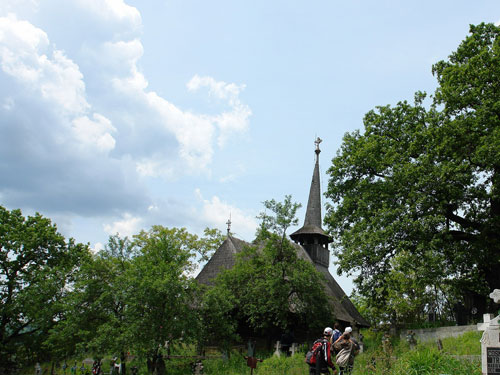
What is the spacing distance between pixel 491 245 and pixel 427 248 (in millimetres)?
3294

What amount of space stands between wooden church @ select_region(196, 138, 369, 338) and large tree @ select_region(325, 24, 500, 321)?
7.52m

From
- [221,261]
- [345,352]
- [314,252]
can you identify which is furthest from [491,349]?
[314,252]

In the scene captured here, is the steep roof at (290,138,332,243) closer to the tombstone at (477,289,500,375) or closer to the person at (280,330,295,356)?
the person at (280,330,295,356)

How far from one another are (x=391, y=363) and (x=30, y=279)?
85.5 feet

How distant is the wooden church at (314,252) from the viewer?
30781 millimetres

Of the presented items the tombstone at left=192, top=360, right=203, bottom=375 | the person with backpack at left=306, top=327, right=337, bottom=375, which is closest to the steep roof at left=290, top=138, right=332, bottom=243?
the tombstone at left=192, top=360, right=203, bottom=375

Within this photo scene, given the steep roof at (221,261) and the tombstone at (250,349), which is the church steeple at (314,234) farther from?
A: the tombstone at (250,349)

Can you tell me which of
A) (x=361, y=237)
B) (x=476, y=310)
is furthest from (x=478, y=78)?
(x=476, y=310)

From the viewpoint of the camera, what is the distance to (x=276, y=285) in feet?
77.6

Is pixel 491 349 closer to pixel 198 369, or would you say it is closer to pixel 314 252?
pixel 198 369

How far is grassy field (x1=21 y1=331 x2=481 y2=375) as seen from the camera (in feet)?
39.6

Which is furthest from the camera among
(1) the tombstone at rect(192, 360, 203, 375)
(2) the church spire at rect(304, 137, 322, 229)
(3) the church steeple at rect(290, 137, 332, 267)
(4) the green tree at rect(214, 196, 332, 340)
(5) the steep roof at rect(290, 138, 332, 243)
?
(2) the church spire at rect(304, 137, 322, 229)

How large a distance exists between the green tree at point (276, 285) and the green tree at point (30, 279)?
1068cm

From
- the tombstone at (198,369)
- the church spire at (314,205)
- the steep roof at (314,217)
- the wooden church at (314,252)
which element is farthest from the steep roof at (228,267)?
the tombstone at (198,369)
